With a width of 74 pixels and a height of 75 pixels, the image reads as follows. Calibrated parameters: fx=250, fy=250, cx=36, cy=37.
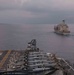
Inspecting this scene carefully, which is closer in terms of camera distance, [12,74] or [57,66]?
[12,74]

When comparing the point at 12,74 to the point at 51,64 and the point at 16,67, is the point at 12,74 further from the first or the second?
the point at 51,64

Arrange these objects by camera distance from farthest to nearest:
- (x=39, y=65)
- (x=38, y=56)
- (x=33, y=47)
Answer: (x=33, y=47) < (x=38, y=56) < (x=39, y=65)

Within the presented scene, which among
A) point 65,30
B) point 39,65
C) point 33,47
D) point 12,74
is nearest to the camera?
point 12,74

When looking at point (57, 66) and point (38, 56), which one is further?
point (38, 56)

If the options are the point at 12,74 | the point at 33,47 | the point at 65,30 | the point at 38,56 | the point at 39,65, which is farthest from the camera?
the point at 65,30

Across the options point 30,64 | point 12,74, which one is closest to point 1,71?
point 12,74

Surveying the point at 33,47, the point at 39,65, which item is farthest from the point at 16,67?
the point at 33,47

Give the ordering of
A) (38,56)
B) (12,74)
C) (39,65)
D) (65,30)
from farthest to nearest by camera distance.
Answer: (65,30)
(38,56)
(39,65)
(12,74)

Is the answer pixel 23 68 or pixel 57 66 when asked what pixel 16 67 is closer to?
pixel 23 68
